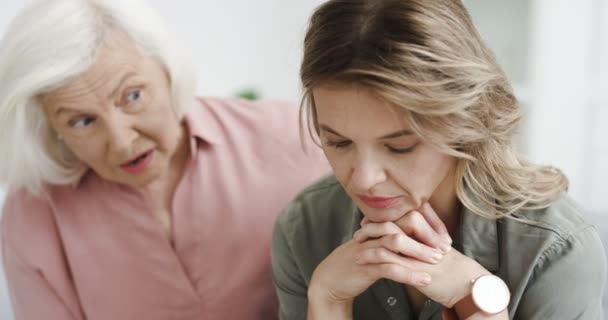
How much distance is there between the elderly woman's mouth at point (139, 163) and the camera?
1420 mm

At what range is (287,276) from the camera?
4.38 feet

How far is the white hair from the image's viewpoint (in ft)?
4.24

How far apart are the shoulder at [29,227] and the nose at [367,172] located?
0.81m

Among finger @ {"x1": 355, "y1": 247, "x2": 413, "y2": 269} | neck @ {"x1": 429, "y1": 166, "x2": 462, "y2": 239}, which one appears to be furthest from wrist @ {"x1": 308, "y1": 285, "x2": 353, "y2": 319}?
neck @ {"x1": 429, "y1": 166, "x2": 462, "y2": 239}

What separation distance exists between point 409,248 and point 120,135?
617 millimetres

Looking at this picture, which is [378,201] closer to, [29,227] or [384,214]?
[384,214]

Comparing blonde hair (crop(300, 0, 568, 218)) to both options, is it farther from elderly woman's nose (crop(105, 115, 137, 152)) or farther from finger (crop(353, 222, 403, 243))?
elderly woman's nose (crop(105, 115, 137, 152))

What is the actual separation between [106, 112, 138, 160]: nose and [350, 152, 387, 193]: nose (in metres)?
0.55

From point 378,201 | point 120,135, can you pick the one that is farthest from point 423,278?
point 120,135

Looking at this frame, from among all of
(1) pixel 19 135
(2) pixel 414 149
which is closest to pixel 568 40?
(2) pixel 414 149

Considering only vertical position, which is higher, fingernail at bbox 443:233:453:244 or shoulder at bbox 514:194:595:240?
shoulder at bbox 514:194:595:240

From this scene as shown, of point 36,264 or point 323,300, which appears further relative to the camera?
point 36,264

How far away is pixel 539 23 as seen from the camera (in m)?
2.26

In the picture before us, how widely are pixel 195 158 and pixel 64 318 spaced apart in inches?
17.7
